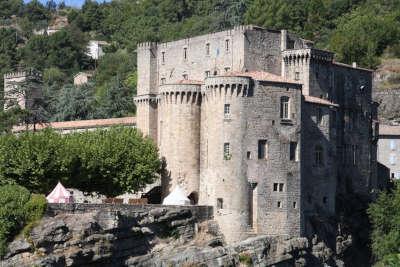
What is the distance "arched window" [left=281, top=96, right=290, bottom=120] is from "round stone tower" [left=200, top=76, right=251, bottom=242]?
8.53 ft

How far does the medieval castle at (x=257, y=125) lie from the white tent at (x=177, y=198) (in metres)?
1.37

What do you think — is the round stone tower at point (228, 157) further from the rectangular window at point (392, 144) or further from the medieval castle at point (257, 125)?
the rectangular window at point (392, 144)

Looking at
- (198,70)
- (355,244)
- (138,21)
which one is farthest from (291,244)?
(138,21)

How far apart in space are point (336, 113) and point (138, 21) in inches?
4351

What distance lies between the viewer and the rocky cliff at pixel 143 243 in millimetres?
69688

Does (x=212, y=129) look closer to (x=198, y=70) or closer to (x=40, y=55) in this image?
(x=198, y=70)

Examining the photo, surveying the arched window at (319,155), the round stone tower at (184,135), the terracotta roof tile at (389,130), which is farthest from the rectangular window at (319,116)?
the terracotta roof tile at (389,130)

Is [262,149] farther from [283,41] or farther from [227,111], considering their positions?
[283,41]

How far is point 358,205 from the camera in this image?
3570 inches

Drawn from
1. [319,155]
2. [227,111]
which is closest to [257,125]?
[227,111]

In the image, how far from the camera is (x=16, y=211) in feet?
230

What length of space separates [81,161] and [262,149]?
13.0 meters

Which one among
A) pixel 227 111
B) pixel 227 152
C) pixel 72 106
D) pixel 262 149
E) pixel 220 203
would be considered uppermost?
pixel 72 106

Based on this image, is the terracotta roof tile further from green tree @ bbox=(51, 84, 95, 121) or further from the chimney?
the chimney
